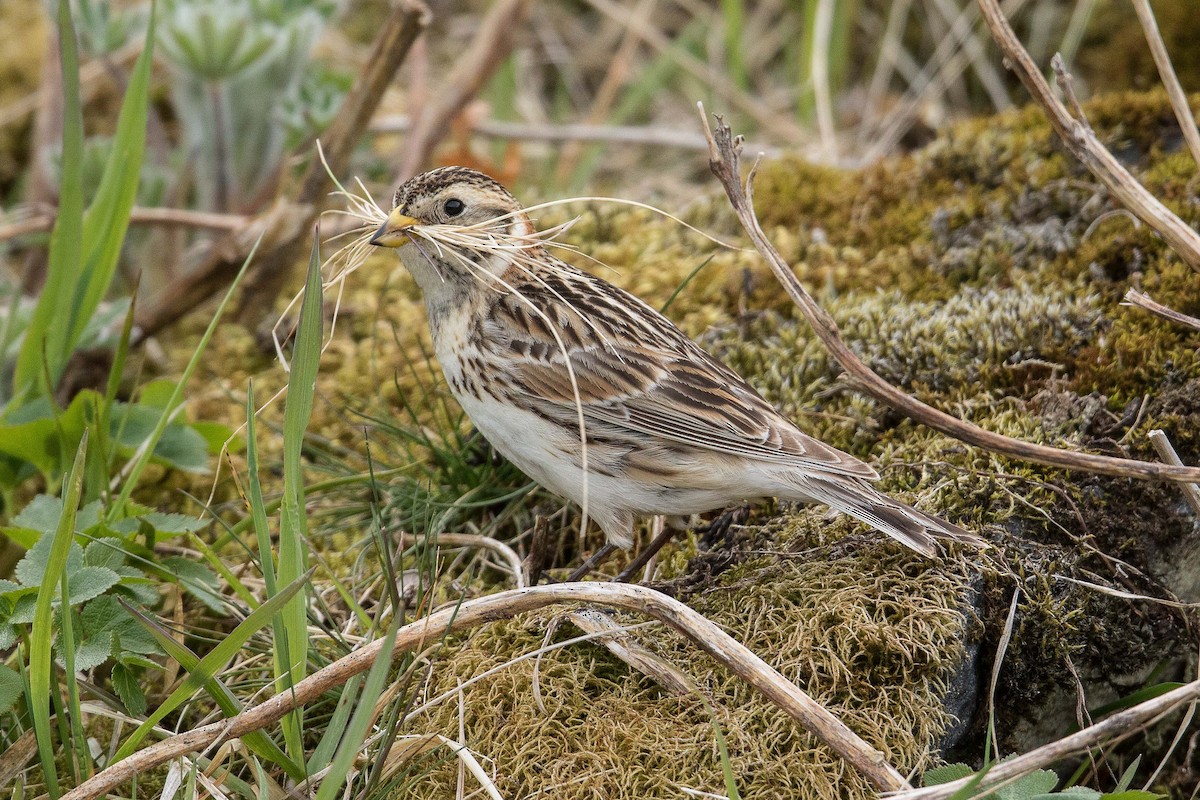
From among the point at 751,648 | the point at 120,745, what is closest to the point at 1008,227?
the point at 751,648

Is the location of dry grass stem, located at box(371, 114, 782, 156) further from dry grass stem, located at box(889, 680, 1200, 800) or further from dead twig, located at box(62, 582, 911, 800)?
dry grass stem, located at box(889, 680, 1200, 800)

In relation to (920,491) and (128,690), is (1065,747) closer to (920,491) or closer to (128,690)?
(920,491)

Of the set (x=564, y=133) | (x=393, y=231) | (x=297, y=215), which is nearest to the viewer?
(x=393, y=231)

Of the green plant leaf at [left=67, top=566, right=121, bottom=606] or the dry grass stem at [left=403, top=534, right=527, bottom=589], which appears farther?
the dry grass stem at [left=403, top=534, right=527, bottom=589]

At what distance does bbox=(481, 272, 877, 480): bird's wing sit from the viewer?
362 centimetres

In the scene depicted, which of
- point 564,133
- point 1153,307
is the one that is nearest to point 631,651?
point 1153,307

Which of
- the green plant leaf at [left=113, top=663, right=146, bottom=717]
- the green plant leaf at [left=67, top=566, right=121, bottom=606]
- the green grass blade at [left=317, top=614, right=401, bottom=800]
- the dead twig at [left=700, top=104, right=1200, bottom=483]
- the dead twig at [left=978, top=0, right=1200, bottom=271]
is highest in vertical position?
the dead twig at [left=978, top=0, right=1200, bottom=271]

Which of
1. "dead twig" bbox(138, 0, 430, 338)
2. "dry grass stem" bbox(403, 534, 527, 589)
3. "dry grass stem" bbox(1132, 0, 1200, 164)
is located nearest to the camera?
"dry grass stem" bbox(1132, 0, 1200, 164)

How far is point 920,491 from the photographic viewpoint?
146 inches

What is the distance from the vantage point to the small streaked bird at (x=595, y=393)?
3.56 metres

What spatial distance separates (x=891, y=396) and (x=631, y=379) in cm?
84

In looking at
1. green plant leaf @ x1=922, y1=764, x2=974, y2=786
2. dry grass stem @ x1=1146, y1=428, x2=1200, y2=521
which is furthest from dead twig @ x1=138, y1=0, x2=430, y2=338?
green plant leaf @ x1=922, y1=764, x2=974, y2=786

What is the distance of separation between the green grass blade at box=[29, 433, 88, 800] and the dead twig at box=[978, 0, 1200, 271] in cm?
278

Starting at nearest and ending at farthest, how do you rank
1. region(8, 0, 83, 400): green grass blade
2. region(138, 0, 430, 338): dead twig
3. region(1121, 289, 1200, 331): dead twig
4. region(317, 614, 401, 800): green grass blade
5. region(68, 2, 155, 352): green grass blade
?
region(317, 614, 401, 800): green grass blade, region(1121, 289, 1200, 331): dead twig, region(8, 0, 83, 400): green grass blade, region(68, 2, 155, 352): green grass blade, region(138, 0, 430, 338): dead twig
